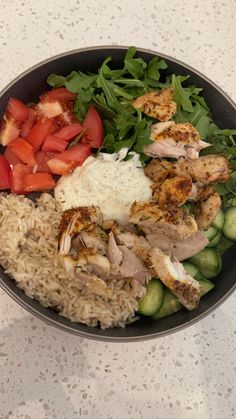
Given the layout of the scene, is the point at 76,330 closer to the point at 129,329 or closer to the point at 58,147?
the point at 129,329

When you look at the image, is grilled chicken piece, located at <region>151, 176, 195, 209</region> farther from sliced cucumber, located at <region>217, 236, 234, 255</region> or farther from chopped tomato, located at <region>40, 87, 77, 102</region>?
chopped tomato, located at <region>40, 87, 77, 102</region>

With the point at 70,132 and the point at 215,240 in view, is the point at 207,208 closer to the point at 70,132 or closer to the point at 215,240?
the point at 215,240

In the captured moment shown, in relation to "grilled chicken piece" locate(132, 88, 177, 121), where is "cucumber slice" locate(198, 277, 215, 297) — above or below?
below

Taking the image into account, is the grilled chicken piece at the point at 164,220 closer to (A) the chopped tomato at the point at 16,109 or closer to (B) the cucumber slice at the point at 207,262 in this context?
(B) the cucumber slice at the point at 207,262

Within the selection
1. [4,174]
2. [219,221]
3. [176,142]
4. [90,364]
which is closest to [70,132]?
[4,174]

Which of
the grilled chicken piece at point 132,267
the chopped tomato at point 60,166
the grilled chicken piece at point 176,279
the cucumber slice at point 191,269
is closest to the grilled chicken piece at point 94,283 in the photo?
the grilled chicken piece at point 132,267

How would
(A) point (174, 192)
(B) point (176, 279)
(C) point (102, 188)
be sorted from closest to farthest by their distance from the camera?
(B) point (176, 279)
(A) point (174, 192)
(C) point (102, 188)

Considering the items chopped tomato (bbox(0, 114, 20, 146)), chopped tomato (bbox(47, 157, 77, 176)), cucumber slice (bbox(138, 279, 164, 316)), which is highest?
chopped tomato (bbox(0, 114, 20, 146))

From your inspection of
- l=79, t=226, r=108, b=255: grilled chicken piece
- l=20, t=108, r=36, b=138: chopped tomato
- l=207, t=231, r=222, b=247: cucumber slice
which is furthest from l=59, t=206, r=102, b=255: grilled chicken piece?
l=207, t=231, r=222, b=247: cucumber slice
